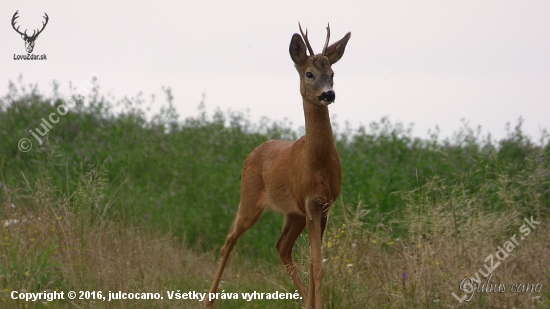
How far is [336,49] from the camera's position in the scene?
6.48m

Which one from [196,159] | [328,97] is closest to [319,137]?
[328,97]

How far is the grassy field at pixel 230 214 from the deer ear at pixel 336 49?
135 centimetres

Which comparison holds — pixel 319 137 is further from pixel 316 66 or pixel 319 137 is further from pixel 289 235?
pixel 289 235

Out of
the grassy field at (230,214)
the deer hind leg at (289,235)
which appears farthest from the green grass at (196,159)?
the deer hind leg at (289,235)

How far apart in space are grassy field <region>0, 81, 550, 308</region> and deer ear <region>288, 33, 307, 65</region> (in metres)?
1.38

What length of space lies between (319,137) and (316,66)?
0.62 metres

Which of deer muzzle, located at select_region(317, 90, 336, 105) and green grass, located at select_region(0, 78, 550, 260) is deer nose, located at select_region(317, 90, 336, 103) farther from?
green grass, located at select_region(0, 78, 550, 260)

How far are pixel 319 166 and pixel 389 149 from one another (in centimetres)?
766

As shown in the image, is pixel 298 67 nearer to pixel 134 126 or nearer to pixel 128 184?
pixel 128 184

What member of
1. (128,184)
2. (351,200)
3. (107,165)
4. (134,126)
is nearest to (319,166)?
(351,200)

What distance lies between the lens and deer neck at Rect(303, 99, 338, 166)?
6277 millimetres

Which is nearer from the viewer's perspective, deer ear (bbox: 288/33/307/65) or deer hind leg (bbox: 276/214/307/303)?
deer ear (bbox: 288/33/307/65)

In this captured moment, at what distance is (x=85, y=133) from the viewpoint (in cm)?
1453

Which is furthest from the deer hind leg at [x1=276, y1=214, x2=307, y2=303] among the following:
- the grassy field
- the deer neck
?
A: the deer neck
